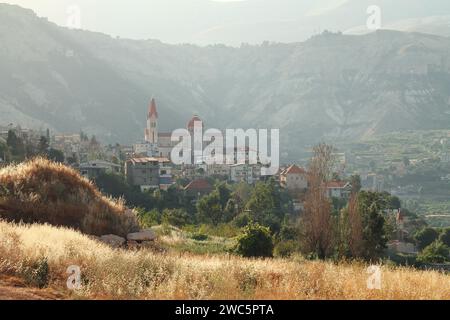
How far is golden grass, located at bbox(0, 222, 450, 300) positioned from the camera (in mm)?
9703

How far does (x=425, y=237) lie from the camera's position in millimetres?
64375

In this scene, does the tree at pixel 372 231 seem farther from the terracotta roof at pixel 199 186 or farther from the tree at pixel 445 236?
the terracotta roof at pixel 199 186

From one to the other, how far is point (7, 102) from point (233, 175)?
4054 inches

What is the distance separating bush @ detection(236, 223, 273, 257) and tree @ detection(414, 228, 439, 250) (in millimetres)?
45062

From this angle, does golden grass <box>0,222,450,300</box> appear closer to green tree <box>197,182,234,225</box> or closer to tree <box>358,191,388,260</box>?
tree <box>358,191,388,260</box>

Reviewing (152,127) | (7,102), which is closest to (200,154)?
(152,127)

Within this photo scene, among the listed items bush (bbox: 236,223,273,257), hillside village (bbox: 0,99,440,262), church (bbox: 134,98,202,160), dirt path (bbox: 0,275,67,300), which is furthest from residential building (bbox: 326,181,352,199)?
dirt path (bbox: 0,275,67,300)

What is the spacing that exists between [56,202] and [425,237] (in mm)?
53789

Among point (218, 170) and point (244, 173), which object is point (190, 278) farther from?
point (218, 170)

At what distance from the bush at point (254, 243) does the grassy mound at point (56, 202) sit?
458cm

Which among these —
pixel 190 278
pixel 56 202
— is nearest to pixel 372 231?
pixel 56 202

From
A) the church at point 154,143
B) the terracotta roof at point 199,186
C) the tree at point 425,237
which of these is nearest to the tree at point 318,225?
the tree at point 425,237
